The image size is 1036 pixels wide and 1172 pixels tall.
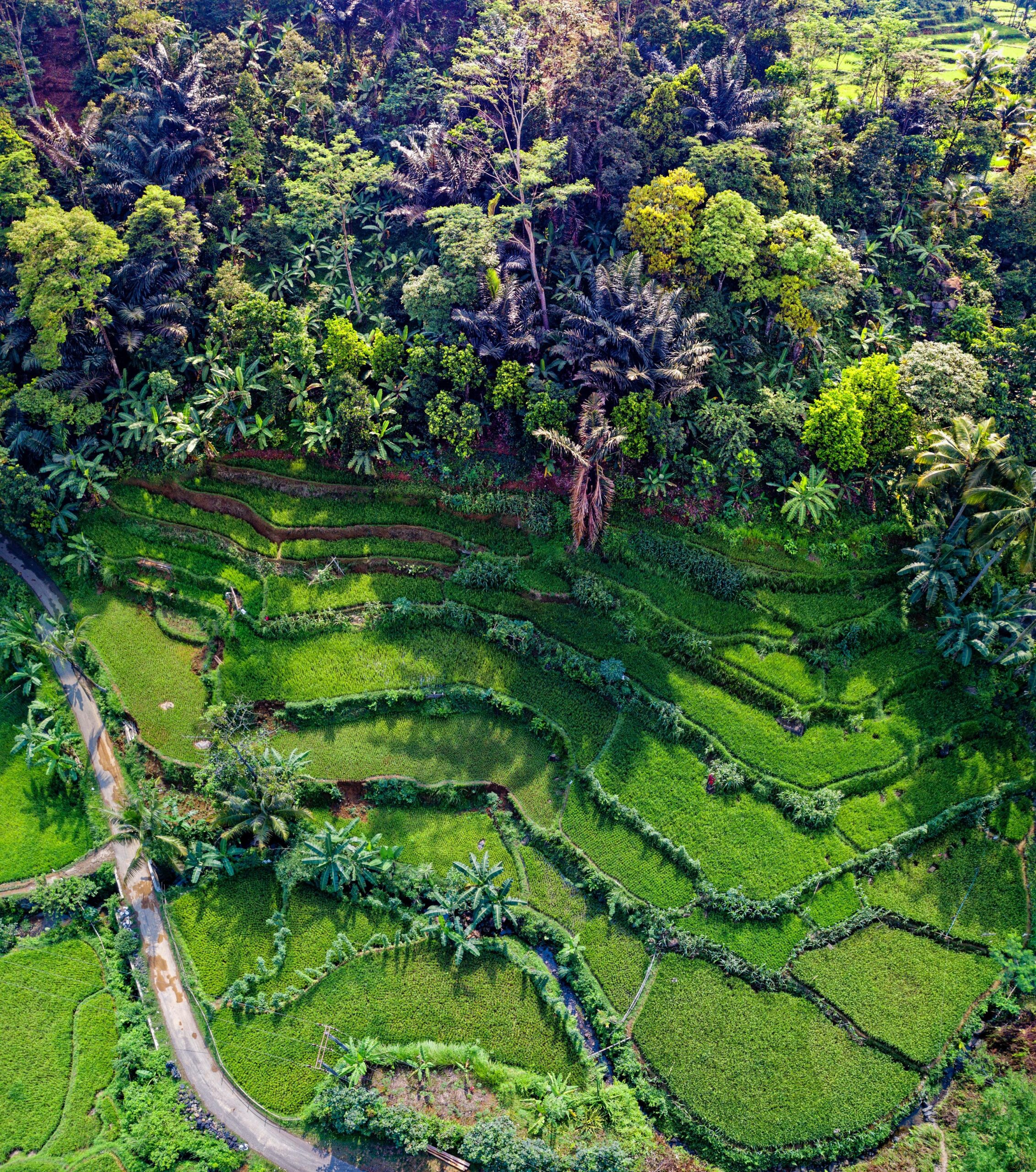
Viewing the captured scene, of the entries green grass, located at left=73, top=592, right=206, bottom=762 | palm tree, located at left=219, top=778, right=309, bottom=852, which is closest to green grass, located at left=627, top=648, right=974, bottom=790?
palm tree, located at left=219, top=778, right=309, bottom=852

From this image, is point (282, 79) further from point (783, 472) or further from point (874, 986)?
point (874, 986)

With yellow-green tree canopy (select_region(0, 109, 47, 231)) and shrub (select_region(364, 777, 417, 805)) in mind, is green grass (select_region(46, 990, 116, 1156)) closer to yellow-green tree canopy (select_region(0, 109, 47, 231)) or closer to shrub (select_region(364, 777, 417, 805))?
shrub (select_region(364, 777, 417, 805))

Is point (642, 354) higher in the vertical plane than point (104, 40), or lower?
lower

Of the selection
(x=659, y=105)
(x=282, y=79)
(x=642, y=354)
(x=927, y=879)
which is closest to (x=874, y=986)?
(x=927, y=879)

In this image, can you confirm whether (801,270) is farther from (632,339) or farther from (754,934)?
(754,934)

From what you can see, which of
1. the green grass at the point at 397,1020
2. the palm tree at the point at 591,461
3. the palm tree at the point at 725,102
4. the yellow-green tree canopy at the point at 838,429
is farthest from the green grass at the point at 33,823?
the palm tree at the point at 725,102
